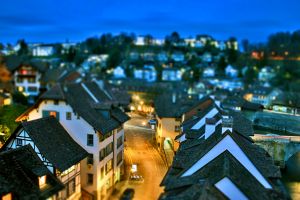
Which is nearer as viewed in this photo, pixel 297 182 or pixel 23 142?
pixel 23 142

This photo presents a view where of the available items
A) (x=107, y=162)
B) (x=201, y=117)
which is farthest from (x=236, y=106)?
(x=107, y=162)

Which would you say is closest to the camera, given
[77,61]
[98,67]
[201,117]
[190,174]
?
[190,174]

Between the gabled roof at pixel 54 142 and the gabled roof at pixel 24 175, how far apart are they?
1.96 meters

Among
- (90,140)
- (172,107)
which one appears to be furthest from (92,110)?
(172,107)

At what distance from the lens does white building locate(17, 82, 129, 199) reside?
118 feet

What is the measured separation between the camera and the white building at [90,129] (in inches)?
1416

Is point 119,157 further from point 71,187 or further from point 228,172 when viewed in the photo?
point 228,172

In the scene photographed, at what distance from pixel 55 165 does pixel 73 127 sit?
7.90 m

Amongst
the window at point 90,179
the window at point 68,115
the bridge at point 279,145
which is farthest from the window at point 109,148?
the bridge at point 279,145

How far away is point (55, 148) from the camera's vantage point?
3077 centimetres

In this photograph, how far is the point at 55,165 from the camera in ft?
94.1

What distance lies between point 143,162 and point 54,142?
725 inches

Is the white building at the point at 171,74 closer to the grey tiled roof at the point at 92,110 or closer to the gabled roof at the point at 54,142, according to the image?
the grey tiled roof at the point at 92,110

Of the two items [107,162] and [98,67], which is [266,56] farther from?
[107,162]
